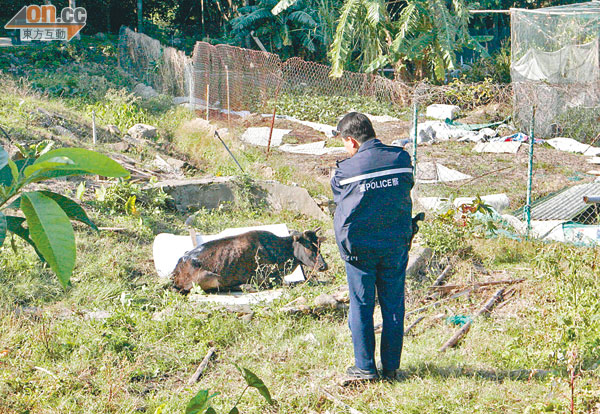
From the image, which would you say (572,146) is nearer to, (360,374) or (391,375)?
(391,375)

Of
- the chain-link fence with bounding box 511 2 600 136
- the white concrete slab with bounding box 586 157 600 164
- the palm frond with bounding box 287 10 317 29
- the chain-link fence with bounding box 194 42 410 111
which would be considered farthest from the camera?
the palm frond with bounding box 287 10 317 29

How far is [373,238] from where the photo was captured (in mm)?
3371

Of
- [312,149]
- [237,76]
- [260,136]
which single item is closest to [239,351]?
[312,149]

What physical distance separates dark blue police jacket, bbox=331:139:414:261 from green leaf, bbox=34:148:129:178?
2371 millimetres

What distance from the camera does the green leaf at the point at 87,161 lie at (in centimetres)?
105

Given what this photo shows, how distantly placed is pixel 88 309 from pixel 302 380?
6.97 feet

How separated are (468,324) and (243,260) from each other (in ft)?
7.30

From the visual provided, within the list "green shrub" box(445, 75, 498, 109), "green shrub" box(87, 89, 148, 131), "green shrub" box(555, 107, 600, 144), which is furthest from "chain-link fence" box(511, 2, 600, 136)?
"green shrub" box(87, 89, 148, 131)

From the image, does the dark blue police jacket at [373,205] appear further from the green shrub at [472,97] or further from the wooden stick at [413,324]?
the green shrub at [472,97]

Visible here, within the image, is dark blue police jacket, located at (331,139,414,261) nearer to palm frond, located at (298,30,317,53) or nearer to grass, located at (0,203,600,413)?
grass, located at (0,203,600,413)

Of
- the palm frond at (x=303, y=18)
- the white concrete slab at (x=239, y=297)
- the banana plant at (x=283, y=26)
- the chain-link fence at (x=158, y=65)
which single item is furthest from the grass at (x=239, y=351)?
the banana plant at (x=283, y=26)

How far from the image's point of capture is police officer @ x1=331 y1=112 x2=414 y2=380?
11.0 feet

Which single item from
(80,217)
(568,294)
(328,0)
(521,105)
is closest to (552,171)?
(521,105)

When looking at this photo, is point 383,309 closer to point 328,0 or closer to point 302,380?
point 302,380
